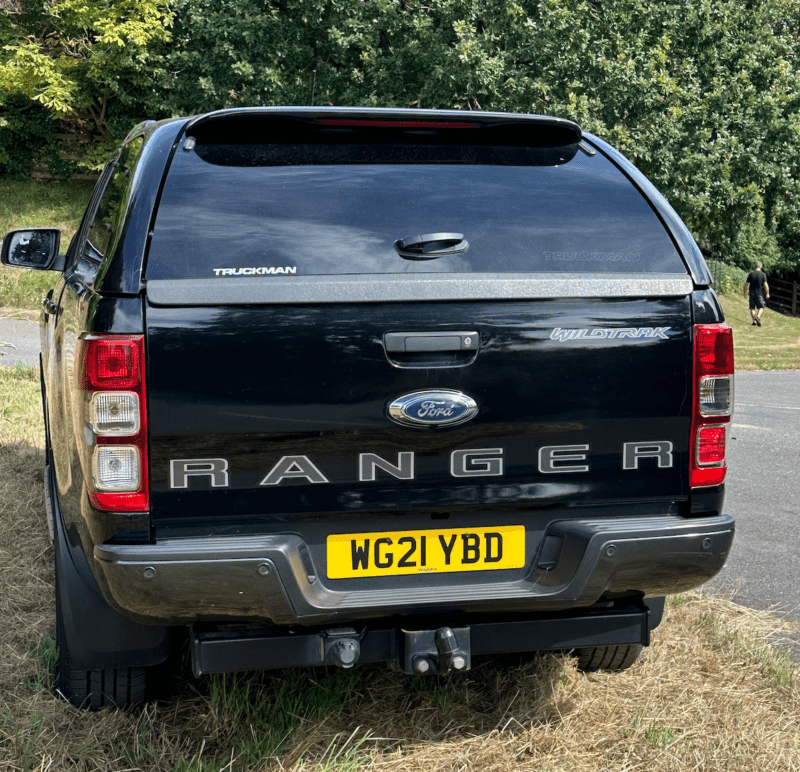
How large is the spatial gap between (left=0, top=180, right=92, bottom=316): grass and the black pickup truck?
16.2 metres

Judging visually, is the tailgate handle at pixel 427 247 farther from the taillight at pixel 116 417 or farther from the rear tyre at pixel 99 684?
the rear tyre at pixel 99 684

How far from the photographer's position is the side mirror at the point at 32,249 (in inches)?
171

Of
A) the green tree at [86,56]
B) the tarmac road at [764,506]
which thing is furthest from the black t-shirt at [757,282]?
the green tree at [86,56]

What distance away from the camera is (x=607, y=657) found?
358cm

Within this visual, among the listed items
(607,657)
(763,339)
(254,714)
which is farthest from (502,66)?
(254,714)

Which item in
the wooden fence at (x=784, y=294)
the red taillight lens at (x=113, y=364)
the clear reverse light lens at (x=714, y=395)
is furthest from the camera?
the wooden fence at (x=784, y=294)

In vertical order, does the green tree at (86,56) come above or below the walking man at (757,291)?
above

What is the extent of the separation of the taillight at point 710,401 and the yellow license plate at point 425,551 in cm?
57

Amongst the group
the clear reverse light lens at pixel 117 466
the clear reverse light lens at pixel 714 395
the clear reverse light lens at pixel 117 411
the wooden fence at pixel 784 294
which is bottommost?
the wooden fence at pixel 784 294

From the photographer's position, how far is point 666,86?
22.9 meters

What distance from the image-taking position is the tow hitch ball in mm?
2625

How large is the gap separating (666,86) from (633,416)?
22311 millimetres

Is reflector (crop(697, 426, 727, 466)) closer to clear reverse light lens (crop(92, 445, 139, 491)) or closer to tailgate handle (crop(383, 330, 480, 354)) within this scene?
tailgate handle (crop(383, 330, 480, 354))

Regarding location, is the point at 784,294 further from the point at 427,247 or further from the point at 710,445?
the point at 427,247
